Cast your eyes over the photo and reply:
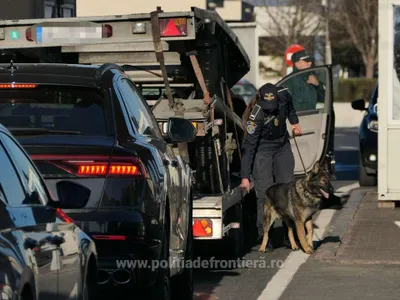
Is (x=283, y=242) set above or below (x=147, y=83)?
below

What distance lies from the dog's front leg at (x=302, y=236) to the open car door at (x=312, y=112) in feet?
9.41

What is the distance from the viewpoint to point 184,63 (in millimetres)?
12055

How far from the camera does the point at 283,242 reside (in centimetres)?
1372

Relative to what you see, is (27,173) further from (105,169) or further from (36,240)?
(105,169)

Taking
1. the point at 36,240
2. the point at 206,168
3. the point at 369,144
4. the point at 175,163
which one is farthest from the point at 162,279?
the point at 369,144

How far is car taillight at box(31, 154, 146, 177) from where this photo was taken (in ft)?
25.3

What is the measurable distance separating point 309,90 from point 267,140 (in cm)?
298

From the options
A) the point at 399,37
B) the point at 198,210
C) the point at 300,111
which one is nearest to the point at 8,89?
the point at 198,210

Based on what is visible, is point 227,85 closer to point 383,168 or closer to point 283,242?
point 283,242

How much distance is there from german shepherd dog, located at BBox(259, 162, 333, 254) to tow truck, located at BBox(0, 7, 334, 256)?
48 centimetres

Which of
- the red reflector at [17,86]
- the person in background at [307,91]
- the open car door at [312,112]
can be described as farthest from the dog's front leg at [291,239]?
the red reflector at [17,86]

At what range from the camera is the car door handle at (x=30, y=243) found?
568 centimetres

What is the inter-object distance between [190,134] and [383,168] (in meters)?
7.65

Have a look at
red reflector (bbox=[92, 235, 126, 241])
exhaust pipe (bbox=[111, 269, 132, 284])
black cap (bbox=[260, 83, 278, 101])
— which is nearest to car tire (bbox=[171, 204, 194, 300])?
exhaust pipe (bbox=[111, 269, 132, 284])
